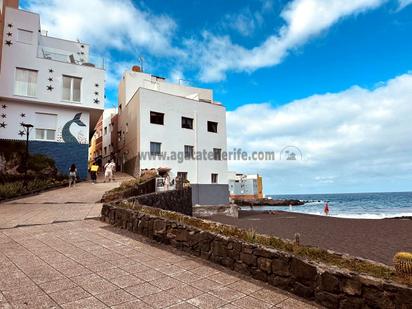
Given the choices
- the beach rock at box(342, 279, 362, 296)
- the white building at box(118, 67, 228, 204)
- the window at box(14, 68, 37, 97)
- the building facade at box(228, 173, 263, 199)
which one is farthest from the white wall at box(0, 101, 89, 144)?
the building facade at box(228, 173, 263, 199)

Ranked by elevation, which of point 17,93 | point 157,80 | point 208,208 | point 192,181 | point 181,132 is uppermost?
point 157,80

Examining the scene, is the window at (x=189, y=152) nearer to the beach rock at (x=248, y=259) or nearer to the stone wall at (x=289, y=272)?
the stone wall at (x=289, y=272)

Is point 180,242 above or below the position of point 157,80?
below

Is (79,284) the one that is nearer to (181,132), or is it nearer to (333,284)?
(333,284)

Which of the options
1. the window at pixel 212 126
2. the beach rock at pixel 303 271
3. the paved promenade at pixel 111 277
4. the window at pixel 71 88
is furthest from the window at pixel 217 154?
the beach rock at pixel 303 271

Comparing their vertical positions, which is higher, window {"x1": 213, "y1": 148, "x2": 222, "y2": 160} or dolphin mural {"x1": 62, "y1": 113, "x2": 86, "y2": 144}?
dolphin mural {"x1": 62, "y1": 113, "x2": 86, "y2": 144}

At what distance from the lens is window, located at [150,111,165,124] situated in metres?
27.0

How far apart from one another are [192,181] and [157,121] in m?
7.11

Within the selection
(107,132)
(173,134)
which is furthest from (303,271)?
(107,132)

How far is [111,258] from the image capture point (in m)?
5.39

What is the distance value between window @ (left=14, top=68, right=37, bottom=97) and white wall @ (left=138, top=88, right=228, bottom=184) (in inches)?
340

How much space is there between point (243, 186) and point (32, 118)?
58072mm

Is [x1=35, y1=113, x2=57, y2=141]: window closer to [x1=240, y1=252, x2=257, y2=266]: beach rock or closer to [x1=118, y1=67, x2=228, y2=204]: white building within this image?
[x1=118, y1=67, x2=228, y2=204]: white building

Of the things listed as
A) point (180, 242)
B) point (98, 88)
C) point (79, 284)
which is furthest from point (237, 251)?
point (98, 88)
